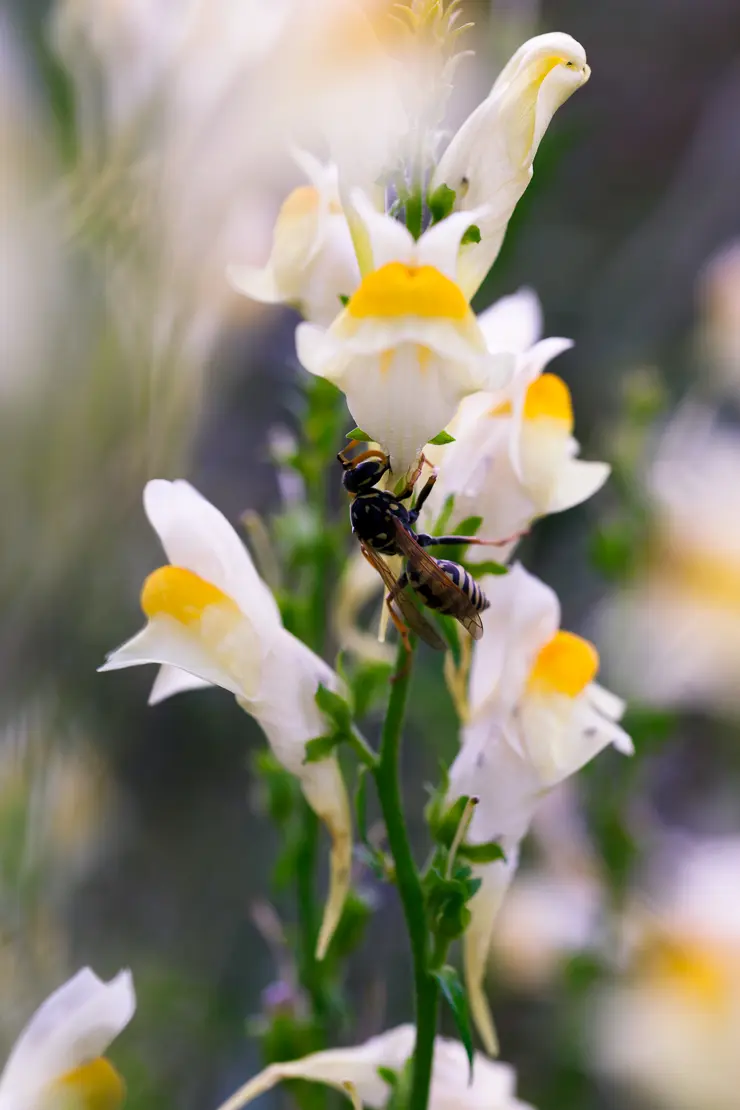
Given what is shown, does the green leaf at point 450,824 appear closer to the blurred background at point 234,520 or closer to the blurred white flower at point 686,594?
the blurred background at point 234,520

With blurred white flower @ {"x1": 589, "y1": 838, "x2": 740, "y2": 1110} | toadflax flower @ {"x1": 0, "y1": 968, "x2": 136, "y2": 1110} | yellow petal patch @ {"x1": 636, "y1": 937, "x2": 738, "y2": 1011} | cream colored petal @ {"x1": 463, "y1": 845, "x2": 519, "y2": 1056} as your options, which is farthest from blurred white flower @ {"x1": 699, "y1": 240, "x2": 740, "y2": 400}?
toadflax flower @ {"x1": 0, "y1": 968, "x2": 136, "y2": 1110}

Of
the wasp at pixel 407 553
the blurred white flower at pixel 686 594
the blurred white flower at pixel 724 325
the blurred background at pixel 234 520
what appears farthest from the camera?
the blurred white flower at pixel 724 325

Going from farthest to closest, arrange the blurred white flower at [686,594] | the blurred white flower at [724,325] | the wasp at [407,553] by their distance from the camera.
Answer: the blurred white flower at [724,325], the blurred white flower at [686,594], the wasp at [407,553]

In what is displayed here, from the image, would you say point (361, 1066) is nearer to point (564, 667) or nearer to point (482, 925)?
point (482, 925)

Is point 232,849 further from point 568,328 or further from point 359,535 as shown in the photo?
point 359,535

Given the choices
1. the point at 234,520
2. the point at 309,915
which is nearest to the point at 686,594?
the point at 309,915

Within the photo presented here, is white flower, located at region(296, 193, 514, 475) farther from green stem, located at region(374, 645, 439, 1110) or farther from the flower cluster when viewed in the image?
green stem, located at region(374, 645, 439, 1110)

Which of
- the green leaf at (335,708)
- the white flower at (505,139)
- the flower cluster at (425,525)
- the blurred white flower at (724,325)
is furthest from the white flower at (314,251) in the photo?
the blurred white flower at (724,325)
